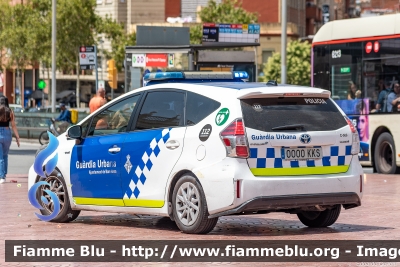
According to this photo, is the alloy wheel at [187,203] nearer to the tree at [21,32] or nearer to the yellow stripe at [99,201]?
the yellow stripe at [99,201]

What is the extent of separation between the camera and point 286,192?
10.3 metres

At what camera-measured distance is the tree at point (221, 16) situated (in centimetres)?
8081

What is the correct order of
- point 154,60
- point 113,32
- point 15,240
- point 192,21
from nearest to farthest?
point 15,240 < point 154,60 < point 113,32 < point 192,21

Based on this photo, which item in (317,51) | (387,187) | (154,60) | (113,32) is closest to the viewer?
(387,187)

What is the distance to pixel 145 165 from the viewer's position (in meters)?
11.0

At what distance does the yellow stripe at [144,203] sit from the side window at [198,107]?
2.82 feet

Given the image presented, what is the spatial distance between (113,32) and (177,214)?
6698 centimetres

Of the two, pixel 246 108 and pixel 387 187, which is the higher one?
pixel 246 108

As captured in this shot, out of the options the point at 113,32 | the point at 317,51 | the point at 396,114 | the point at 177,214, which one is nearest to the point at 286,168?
the point at 177,214

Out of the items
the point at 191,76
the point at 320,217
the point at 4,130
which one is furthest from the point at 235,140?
the point at 4,130

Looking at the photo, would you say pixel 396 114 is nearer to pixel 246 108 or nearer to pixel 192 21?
pixel 246 108

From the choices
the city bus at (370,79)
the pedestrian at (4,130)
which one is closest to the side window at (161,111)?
the pedestrian at (4,130)

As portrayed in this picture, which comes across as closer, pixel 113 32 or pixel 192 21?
pixel 113 32

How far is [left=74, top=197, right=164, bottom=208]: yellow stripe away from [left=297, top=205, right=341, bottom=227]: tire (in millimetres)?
1655
